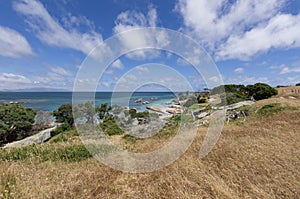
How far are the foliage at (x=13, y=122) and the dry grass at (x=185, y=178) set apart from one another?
11.4 m

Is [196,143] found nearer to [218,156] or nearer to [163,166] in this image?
[218,156]

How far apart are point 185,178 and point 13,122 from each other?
15.6 metres

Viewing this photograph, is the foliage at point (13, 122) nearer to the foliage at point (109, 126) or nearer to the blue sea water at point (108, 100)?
the foliage at point (109, 126)

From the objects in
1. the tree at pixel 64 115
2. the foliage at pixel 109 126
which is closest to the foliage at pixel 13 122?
the tree at pixel 64 115

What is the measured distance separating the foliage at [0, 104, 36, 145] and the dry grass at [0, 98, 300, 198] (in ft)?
37.3

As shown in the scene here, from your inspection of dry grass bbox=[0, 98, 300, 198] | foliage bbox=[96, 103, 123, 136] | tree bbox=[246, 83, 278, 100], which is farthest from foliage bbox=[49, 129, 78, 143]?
tree bbox=[246, 83, 278, 100]

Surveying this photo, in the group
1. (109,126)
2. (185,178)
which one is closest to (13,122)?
(109,126)

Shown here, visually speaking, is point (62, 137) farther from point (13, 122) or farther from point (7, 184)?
point (13, 122)

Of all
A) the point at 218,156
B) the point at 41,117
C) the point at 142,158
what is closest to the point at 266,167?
the point at 218,156

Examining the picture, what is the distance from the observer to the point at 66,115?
15.3m

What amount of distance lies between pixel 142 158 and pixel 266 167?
10.1 feet

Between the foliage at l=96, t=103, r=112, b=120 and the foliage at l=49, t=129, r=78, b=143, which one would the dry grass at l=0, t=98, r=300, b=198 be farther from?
the foliage at l=96, t=103, r=112, b=120

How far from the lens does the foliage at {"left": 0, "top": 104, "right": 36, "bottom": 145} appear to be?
11998 mm

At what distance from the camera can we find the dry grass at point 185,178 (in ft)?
8.59
